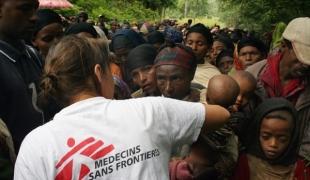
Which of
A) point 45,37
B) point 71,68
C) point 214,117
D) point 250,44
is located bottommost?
point 250,44

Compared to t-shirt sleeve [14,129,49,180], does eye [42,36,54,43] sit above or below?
below

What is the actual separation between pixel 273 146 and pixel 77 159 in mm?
1379

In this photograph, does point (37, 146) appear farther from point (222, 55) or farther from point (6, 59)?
point (222, 55)

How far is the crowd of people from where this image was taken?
5.39 ft

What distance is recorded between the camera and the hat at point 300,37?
2.81 metres

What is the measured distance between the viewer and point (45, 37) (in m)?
3.85

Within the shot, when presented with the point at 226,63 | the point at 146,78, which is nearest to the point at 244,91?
the point at 146,78

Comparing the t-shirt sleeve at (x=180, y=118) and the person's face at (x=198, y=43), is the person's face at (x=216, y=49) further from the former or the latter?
the t-shirt sleeve at (x=180, y=118)

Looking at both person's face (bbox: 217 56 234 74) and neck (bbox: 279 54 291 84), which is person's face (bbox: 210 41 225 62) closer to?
person's face (bbox: 217 56 234 74)

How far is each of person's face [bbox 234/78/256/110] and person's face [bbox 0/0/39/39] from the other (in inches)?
54.6

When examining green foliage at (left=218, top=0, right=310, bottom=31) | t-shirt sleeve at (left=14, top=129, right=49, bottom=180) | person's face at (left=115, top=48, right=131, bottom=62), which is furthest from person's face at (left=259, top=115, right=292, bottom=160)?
green foliage at (left=218, top=0, right=310, bottom=31)

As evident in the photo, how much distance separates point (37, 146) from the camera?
1619 millimetres

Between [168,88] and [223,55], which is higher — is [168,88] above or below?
above

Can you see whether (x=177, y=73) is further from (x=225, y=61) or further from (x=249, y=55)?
(x=225, y=61)
